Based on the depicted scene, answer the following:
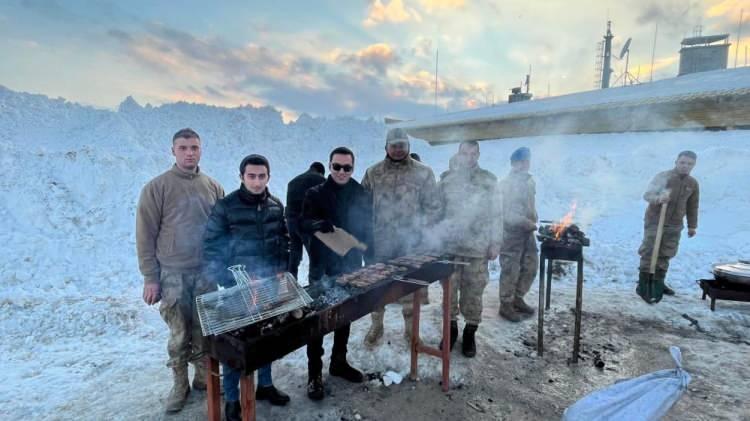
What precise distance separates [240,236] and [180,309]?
0.82 metres

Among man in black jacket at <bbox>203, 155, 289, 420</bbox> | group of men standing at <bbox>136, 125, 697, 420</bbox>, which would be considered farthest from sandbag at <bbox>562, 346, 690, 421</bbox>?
man in black jacket at <bbox>203, 155, 289, 420</bbox>

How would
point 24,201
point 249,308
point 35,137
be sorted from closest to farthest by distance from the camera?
point 249,308, point 24,201, point 35,137

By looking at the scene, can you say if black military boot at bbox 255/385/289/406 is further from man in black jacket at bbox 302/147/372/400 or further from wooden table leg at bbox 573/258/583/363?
wooden table leg at bbox 573/258/583/363

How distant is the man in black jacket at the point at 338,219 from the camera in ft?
11.4

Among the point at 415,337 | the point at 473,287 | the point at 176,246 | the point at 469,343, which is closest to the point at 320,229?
the point at 176,246

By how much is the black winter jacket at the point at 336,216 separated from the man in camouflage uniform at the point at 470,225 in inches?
38.5

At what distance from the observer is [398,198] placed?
152 inches

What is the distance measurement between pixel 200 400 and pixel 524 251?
14.0 ft

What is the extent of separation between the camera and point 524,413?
3176mm

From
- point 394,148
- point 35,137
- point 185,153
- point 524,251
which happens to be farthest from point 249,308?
point 35,137

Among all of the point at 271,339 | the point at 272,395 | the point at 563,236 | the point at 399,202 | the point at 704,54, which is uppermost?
the point at 704,54

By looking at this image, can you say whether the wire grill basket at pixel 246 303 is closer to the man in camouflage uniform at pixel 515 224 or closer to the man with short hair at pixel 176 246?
the man with short hair at pixel 176 246

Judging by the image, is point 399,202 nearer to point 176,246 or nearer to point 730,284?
point 176,246

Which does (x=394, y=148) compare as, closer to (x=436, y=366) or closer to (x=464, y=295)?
(x=464, y=295)
